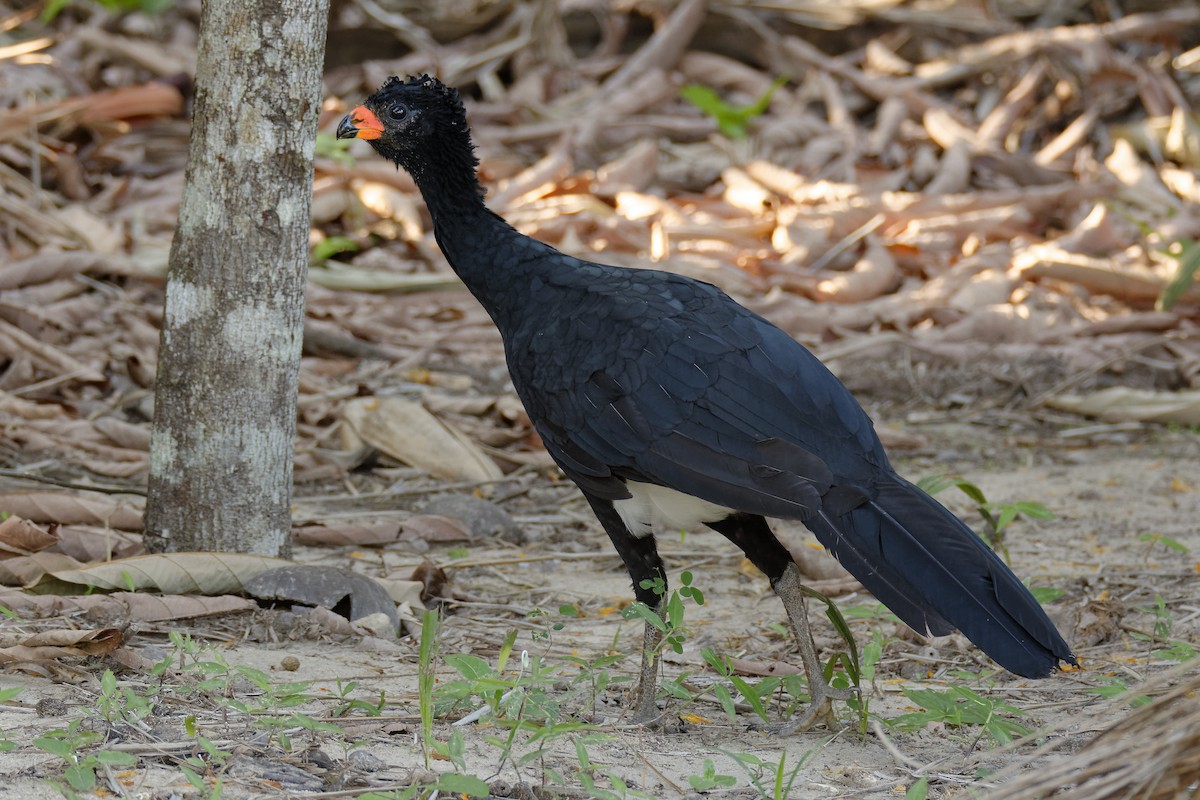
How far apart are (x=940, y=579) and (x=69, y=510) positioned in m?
2.90

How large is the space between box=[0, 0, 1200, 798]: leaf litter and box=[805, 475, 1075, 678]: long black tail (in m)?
0.25

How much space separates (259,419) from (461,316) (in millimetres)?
4240

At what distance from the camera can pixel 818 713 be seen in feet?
10.4

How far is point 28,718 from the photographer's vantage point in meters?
2.75

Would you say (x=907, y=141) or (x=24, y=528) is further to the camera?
(x=907, y=141)

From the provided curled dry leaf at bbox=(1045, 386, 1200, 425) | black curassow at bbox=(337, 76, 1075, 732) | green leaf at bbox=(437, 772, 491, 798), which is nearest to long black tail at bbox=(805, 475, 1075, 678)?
black curassow at bbox=(337, 76, 1075, 732)

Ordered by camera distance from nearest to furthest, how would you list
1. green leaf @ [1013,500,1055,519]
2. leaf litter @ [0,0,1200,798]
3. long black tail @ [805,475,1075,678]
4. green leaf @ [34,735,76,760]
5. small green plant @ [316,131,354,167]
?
green leaf @ [34,735,76,760] → long black tail @ [805,475,1075,678] → leaf litter @ [0,0,1200,798] → green leaf @ [1013,500,1055,519] → small green plant @ [316,131,354,167]

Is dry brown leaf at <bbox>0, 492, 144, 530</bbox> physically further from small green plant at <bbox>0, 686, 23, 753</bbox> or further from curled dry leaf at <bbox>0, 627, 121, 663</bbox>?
small green plant at <bbox>0, 686, 23, 753</bbox>

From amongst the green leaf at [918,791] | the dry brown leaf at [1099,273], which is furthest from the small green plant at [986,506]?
the dry brown leaf at [1099,273]

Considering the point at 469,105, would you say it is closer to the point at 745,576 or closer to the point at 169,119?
the point at 169,119

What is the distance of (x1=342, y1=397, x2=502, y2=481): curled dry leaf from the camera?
551 cm

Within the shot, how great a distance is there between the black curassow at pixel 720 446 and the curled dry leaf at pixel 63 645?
3.99 feet

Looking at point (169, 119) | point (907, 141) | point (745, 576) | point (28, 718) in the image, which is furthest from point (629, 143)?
point (28, 718)

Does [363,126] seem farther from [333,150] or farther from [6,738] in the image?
[333,150]
